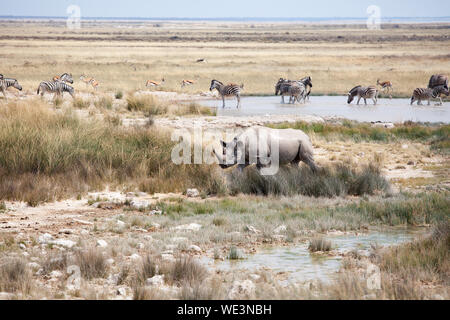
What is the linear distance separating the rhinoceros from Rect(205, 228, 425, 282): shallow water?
3.66m

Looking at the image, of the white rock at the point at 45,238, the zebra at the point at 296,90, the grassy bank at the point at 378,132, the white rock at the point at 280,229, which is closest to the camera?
the white rock at the point at 45,238

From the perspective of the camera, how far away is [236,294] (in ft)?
21.0

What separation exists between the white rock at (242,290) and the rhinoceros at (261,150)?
244 inches

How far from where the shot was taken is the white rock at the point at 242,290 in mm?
6363

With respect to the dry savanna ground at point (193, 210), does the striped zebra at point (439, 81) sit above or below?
above

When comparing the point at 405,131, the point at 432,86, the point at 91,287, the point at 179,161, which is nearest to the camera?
the point at 91,287

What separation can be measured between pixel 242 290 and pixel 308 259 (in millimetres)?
2071

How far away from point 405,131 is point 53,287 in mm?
14658

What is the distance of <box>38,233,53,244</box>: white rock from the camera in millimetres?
8812

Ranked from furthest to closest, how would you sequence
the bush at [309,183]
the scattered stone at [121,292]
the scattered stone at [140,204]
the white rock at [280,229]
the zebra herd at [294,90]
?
the zebra herd at [294,90], the bush at [309,183], the scattered stone at [140,204], the white rock at [280,229], the scattered stone at [121,292]

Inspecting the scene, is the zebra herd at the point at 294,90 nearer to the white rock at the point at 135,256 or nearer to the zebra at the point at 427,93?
the zebra at the point at 427,93

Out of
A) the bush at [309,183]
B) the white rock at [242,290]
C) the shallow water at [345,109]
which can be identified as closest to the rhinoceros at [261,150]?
the bush at [309,183]
